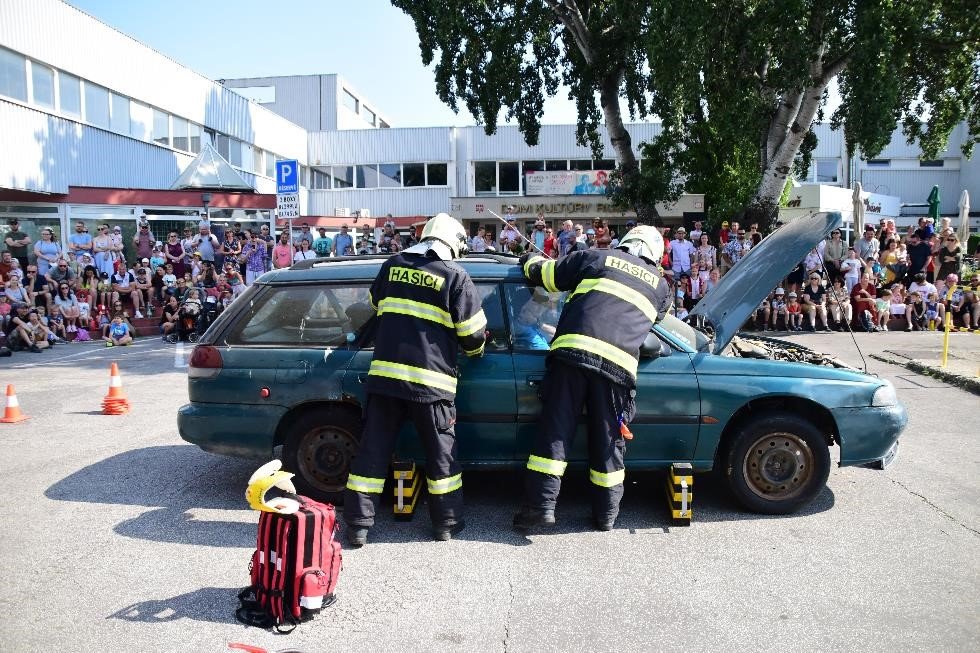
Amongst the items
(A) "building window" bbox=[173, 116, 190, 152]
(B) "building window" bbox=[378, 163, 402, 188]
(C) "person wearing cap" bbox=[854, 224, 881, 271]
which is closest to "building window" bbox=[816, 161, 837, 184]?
(B) "building window" bbox=[378, 163, 402, 188]

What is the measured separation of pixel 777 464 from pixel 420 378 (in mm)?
2480

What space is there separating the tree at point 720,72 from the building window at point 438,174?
514 inches

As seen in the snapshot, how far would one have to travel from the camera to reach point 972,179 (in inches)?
1497

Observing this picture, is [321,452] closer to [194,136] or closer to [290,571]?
[290,571]

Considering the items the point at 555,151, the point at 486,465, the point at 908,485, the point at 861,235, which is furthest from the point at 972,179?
the point at 486,465

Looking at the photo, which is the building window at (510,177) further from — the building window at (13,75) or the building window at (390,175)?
the building window at (13,75)

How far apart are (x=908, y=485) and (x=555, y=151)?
29.5 meters

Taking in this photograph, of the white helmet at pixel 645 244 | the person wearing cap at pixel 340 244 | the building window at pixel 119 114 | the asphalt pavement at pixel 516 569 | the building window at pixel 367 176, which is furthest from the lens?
the building window at pixel 367 176

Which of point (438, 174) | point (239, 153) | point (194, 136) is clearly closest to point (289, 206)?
point (194, 136)

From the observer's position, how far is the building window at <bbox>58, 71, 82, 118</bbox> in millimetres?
20312

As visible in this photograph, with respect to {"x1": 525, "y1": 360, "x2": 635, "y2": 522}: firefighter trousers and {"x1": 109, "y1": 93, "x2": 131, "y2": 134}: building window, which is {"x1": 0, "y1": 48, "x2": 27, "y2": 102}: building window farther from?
{"x1": 525, "y1": 360, "x2": 635, "y2": 522}: firefighter trousers

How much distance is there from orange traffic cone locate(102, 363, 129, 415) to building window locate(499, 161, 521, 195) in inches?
1083

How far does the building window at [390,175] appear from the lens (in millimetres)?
34781

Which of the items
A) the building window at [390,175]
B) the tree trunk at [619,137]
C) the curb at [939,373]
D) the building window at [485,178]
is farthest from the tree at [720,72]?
the building window at [390,175]
